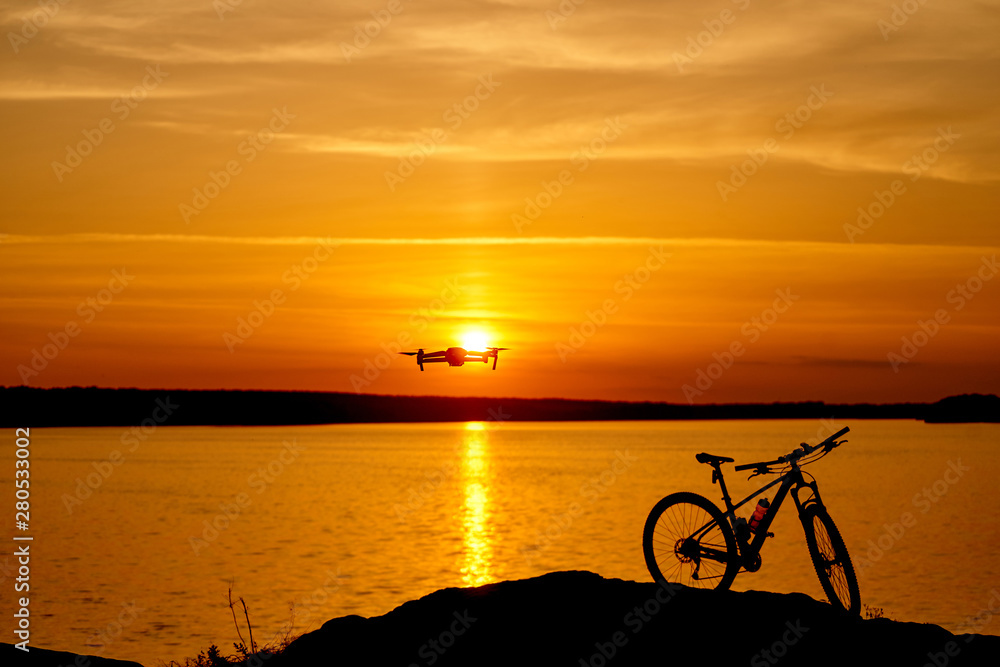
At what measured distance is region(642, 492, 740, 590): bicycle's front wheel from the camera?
12695 mm

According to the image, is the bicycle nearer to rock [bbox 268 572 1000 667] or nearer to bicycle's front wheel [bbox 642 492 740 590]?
bicycle's front wheel [bbox 642 492 740 590]

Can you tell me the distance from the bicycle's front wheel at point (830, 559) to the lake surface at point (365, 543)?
16.0 m

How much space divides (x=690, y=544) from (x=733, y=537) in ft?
1.90

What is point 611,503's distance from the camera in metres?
70.8

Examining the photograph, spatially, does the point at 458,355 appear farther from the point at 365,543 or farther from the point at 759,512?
the point at 365,543

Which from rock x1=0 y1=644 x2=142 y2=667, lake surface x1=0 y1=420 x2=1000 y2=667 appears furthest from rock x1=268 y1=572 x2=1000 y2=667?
lake surface x1=0 y1=420 x2=1000 y2=667

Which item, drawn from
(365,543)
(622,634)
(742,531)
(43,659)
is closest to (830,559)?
(742,531)

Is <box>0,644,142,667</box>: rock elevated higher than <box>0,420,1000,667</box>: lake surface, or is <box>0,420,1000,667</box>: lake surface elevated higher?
<box>0,644,142,667</box>: rock

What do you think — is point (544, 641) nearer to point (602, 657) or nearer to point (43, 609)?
point (602, 657)

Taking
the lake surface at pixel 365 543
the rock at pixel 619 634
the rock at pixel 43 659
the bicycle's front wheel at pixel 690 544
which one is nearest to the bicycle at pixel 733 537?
the bicycle's front wheel at pixel 690 544

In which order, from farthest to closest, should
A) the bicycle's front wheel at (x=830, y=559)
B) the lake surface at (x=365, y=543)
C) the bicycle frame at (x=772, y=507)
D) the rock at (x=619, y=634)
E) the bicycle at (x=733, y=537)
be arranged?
1. the lake surface at (x=365, y=543)
2. the bicycle frame at (x=772, y=507)
3. the bicycle at (x=733, y=537)
4. the bicycle's front wheel at (x=830, y=559)
5. the rock at (x=619, y=634)

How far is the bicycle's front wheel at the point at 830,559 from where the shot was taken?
1223 centimetres

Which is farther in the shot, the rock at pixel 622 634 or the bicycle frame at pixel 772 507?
the bicycle frame at pixel 772 507

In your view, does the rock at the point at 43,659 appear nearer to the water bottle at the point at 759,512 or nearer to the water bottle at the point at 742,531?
the water bottle at the point at 742,531
